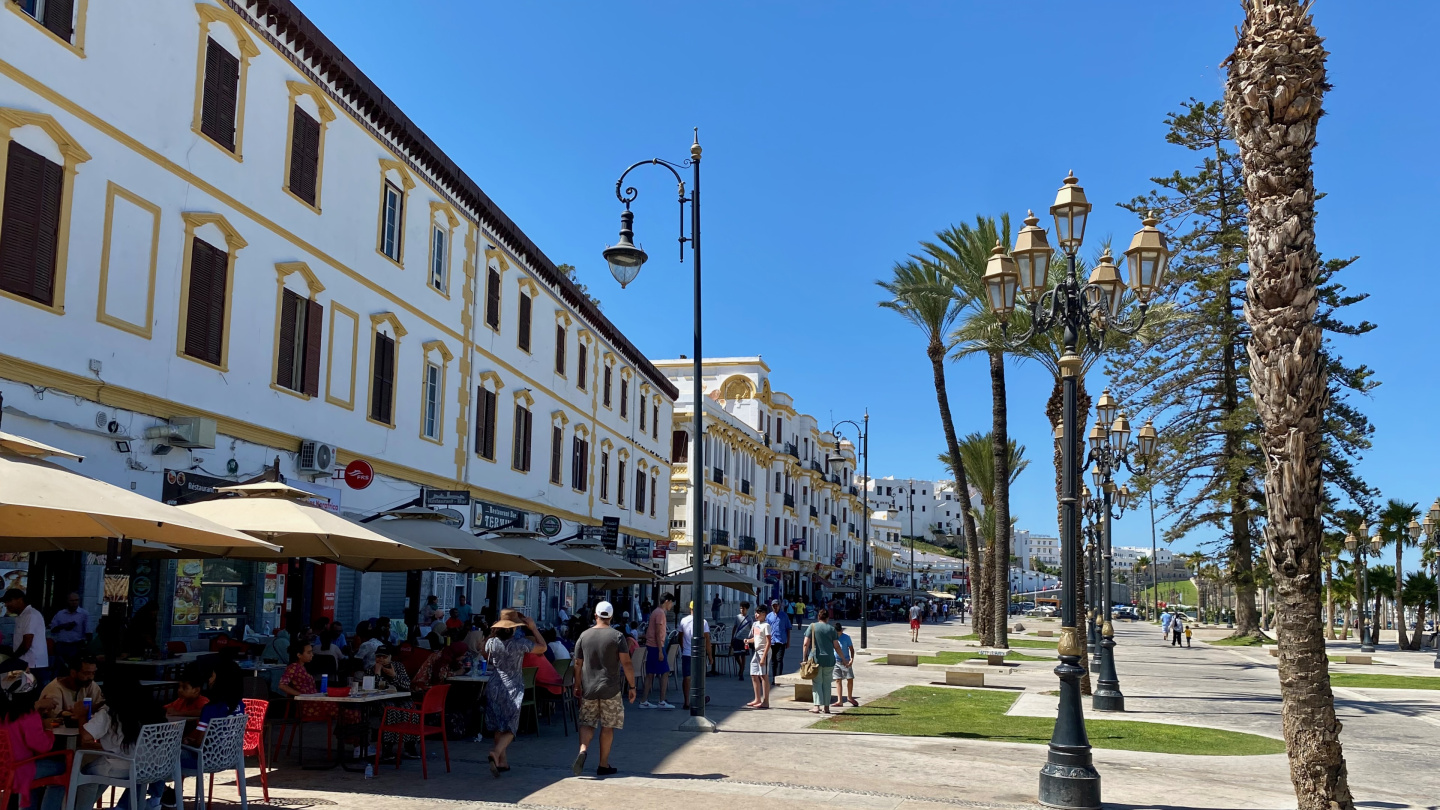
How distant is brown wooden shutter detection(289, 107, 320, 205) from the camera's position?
60.9ft

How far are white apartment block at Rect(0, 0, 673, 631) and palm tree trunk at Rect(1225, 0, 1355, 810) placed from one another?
1255cm

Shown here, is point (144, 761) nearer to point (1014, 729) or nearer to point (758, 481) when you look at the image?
point (1014, 729)

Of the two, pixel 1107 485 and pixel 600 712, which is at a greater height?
pixel 1107 485

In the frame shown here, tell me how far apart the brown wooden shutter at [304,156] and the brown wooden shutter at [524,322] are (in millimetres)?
10402

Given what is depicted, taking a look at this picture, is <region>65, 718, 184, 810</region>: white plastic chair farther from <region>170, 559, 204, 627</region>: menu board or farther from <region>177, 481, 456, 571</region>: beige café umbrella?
<region>170, 559, 204, 627</region>: menu board

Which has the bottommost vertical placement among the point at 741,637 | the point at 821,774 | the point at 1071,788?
the point at 821,774

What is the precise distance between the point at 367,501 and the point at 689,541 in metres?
33.9

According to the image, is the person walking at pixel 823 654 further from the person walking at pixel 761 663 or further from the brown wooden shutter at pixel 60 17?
the brown wooden shutter at pixel 60 17

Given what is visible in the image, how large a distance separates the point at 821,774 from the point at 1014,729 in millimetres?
5076

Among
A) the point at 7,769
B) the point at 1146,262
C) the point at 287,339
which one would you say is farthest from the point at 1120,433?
the point at 7,769

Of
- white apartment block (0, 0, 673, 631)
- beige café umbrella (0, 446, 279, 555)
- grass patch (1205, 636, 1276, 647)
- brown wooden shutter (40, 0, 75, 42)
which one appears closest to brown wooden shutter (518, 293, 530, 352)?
white apartment block (0, 0, 673, 631)

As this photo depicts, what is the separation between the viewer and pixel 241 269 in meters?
17.1

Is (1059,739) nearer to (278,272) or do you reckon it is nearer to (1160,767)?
(1160,767)

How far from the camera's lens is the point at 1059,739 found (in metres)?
9.77
